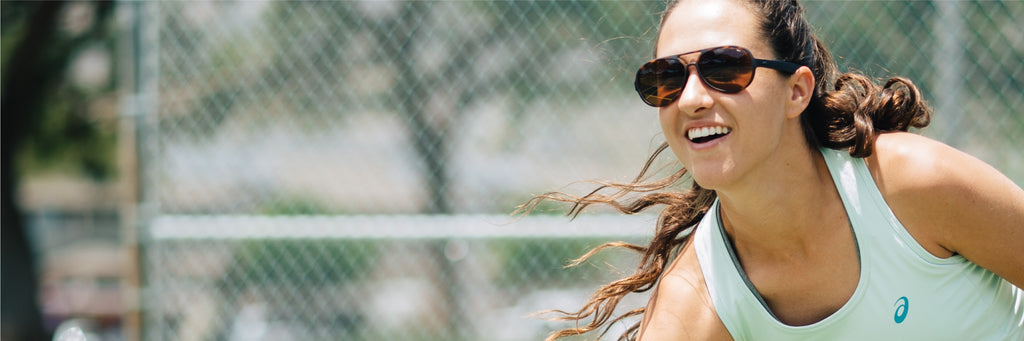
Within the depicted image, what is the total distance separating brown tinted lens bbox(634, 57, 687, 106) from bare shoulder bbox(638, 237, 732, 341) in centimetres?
36

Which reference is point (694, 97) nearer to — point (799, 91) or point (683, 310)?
point (799, 91)

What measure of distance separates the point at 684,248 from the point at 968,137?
2403mm

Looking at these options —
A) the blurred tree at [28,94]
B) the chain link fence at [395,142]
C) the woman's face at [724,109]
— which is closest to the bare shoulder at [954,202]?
the woman's face at [724,109]

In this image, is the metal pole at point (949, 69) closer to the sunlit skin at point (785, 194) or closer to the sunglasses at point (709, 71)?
the sunlit skin at point (785, 194)

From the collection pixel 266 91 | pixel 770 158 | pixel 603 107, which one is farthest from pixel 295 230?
pixel 770 158

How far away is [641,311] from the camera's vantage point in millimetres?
2070

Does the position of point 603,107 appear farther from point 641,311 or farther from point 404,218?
point 641,311

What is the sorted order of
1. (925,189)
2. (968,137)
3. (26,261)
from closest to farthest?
(925,189), (968,137), (26,261)

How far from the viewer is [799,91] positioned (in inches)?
66.2

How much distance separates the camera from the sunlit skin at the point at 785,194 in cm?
158

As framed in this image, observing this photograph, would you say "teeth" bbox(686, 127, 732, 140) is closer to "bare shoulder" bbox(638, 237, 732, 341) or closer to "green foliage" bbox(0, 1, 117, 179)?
"bare shoulder" bbox(638, 237, 732, 341)

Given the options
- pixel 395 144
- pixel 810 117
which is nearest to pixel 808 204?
pixel 810 117

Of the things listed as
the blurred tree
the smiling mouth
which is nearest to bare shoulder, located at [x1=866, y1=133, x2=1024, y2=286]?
the smiling mouth

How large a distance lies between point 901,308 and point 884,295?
Answer: 0.04 metres
